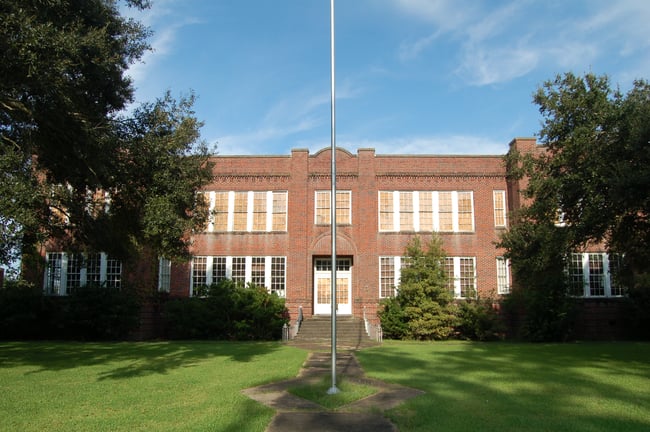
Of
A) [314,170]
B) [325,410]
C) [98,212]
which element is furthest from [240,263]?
[325,410]

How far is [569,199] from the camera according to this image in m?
15.7

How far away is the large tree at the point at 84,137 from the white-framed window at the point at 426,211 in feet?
51.4

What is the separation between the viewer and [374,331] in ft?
83.2

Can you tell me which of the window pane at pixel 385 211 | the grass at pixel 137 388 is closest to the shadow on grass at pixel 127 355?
the grass at pixel 137 388

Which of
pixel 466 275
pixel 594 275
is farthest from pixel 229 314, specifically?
pixel 594 275

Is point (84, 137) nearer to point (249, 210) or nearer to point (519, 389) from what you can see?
point (519, 389)

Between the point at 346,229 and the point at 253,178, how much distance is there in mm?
5852

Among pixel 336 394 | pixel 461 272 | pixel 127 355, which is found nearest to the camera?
pixel 336 394

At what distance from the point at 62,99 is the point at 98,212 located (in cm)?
515

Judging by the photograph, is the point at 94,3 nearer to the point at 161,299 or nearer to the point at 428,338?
the point at 161,299

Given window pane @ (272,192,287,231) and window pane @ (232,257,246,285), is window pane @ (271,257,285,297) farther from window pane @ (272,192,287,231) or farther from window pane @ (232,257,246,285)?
window pane @ (272,192,287,231)

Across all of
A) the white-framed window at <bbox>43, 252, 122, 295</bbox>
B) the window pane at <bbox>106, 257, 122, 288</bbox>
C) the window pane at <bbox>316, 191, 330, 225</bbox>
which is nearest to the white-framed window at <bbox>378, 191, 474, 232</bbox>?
the window pane at <bbox>316, 191, 330, 225</bbox>

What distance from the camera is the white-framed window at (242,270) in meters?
28.5

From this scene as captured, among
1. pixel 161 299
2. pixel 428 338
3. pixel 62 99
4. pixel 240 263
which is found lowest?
pixel 428 338
